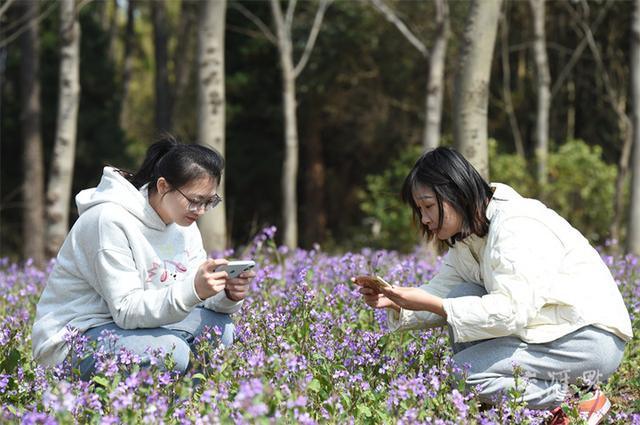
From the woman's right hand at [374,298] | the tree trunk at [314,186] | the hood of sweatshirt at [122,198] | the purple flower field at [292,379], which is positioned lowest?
the tree trunk at [314,186]

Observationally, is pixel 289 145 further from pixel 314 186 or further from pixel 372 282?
pixel 372 282

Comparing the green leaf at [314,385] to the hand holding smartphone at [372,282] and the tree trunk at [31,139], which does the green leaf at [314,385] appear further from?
the tree trunk at [31,139]

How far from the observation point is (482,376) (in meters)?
3.52

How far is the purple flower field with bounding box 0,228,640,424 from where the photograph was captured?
2.74 metres

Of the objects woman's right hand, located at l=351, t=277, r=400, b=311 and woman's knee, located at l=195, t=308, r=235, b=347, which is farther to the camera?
woman's knee, located at l=195, t=308, r=235, b=347

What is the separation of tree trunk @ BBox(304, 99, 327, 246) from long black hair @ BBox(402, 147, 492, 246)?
16.7m

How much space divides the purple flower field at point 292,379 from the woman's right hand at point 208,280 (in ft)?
0.70

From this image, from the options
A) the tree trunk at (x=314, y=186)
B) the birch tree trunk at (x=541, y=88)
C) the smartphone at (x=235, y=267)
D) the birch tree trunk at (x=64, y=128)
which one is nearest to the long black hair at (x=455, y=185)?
the smartphone at (x=235, y=267)

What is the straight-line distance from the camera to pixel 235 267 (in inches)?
142

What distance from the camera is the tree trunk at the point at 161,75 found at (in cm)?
1739

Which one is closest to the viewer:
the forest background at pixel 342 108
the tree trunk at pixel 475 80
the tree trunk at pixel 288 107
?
the tree trunk at pixel 475 80

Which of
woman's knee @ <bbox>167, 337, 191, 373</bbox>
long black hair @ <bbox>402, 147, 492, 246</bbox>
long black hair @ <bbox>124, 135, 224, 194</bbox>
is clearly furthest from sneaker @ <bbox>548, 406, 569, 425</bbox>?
long black hair @ <bbox>124, 135, 224, 194</bbox>

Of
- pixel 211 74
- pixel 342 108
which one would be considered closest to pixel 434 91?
pixel 211 74

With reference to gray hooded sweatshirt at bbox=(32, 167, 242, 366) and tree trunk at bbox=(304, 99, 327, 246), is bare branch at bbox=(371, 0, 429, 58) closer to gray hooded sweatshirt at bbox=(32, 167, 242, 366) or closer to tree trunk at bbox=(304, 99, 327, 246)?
tree trunk at bbox=(304, 99, 327, 246)
